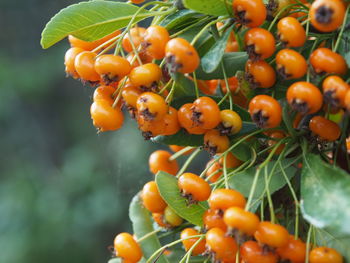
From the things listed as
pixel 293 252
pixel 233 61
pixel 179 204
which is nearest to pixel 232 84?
pixel 233 61

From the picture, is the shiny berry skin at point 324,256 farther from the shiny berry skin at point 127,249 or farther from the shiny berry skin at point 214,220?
the shiny berry skin at point 127,249

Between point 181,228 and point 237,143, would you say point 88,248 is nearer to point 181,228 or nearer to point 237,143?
point 181,228

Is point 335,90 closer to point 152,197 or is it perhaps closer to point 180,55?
point 180,55

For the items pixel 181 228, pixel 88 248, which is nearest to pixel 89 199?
pixel 88 248

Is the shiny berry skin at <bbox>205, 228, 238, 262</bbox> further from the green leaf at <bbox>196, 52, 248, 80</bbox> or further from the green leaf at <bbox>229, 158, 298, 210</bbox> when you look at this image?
the green leaf at <bbox>196, 52, 248, 80</bbox>

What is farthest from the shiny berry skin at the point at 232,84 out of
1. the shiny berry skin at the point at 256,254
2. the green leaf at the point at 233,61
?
the shiny berry skin at the point at 256,254

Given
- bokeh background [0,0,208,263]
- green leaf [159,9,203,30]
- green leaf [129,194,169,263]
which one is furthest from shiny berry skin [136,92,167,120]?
bokeh background [0,0,208,263]

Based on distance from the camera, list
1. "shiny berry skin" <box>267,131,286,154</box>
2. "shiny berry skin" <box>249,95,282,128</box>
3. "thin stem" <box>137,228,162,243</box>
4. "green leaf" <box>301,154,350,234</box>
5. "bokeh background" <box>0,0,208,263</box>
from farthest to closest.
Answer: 1. "bokeh background" <box>0,0,208,263</box>
2. "thin stem" <box>137,228,162,243</box>
3. "shiny berry skin" <box>267,131,286,154</box>
4. "shiny berry skin" <box>249,95,282,128</box>
5. "green leaf" <box>301,154,350,234</box>
